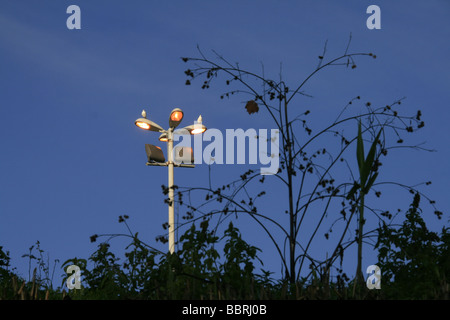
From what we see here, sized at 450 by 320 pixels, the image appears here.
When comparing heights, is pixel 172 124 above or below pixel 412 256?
above

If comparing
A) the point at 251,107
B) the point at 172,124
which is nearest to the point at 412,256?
the point at 251,107

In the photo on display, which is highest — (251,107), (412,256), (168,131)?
(168,131)

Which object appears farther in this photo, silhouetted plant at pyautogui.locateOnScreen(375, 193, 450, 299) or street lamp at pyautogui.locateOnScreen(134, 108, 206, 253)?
street lamp at pyautogui.locateOnScreen(134, 108, 206, 253)

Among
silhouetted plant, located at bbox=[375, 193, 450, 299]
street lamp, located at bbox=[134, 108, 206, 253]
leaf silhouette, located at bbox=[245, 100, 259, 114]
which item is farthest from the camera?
street lamp, located at bbox=[134, 108, 206, 253]

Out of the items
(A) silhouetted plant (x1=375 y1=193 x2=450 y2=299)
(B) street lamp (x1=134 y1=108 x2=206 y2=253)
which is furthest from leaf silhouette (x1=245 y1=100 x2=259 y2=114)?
(B) street lamp (x1=134 y1=108 x2=206 y2=253)

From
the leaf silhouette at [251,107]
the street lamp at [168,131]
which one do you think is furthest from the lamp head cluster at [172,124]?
the leaf silhouette at [251,107]

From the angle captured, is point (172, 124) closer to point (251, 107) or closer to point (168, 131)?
point (168, 131)

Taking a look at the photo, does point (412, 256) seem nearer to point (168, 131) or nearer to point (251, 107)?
point (251, 107)

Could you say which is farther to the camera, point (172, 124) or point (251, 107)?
point (172, 124)

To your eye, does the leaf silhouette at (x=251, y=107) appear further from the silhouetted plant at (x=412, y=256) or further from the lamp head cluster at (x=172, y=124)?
the lamp head cluster at (x=172, y=124)

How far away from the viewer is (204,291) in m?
3.74

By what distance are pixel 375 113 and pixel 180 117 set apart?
6.48m

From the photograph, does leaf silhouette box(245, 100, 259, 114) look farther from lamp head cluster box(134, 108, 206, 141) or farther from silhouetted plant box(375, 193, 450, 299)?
lamp head cluster box(134, 108, 206, 141)

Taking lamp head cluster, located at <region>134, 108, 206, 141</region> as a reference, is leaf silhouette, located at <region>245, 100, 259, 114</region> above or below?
below
